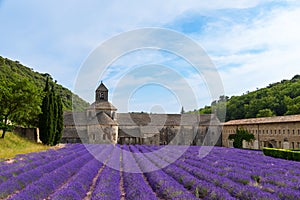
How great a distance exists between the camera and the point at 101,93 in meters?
54.2

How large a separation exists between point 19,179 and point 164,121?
45.3m

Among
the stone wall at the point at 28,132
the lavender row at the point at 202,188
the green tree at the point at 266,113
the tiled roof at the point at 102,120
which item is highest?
the green tree at the point at 266,113

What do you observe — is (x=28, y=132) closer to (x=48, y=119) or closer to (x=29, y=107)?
(x=48, y=119)

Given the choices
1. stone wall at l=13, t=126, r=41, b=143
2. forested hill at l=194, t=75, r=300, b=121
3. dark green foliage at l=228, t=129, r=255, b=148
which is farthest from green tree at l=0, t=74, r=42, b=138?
forested hill at l=194, t=75, r=300, b=121

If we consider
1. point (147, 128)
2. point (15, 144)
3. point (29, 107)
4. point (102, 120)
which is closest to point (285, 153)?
point (15, 144)

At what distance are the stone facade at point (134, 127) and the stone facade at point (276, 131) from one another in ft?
30.1

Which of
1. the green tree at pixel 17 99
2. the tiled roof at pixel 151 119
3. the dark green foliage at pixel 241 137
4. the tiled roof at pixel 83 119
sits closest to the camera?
the green tree at pixel 17 99

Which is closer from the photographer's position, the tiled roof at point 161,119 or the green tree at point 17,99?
the green tree at point 17,99

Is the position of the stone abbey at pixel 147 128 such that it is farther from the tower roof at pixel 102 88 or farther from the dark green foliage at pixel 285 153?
the dark green foliage at pixel 285 153

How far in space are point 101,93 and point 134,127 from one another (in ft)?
27.8

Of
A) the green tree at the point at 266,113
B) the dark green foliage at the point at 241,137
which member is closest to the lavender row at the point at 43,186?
the dark green foliage at the point at 241,137

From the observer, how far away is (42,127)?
3241 cm

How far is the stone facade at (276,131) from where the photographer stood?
34.0 meters

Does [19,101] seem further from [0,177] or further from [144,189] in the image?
[144,189]
